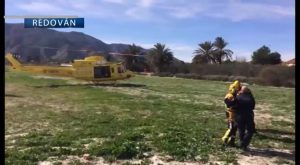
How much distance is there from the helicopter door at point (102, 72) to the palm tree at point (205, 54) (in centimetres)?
5119

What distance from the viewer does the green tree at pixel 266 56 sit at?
8500cm

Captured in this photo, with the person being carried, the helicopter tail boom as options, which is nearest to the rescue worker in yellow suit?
the person being carried

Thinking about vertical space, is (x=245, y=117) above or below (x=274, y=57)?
below

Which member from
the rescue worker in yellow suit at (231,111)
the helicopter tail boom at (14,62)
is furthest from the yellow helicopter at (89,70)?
the rescue worker in yellow suit at (231,111)

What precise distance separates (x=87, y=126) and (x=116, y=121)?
5.56ft

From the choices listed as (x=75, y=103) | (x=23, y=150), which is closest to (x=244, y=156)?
(x=23, y=150)

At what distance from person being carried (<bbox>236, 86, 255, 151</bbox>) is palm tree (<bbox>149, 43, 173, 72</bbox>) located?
77.3 meters

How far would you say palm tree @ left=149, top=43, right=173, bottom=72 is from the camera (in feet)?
299

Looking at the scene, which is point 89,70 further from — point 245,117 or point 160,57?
point 160,57

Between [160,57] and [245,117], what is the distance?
78.6m

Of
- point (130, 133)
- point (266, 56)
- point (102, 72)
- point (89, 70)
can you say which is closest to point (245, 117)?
point (130, 133)

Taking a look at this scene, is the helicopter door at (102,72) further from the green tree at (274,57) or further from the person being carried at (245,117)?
the green tree at (274,57)

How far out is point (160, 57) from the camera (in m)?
91.2

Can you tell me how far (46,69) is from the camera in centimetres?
4197
